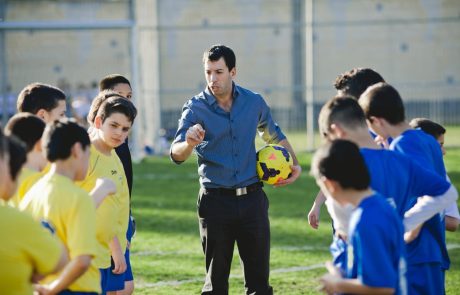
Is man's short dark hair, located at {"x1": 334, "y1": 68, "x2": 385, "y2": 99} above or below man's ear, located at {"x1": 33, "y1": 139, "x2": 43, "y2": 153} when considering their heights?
above

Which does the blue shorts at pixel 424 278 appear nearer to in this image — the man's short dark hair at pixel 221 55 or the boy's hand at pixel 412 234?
the boy's hand at pixel 412 234

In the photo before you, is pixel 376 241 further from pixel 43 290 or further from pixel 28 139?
pixel 28 139

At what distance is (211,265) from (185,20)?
3206 centimetres

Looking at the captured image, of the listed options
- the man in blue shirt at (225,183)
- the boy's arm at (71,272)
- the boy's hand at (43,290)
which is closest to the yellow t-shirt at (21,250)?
the boy's arm at (71,272)

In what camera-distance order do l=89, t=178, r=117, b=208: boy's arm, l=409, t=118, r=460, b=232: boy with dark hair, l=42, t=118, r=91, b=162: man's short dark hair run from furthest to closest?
l=409, t=118, r=460, b=232: boy with dark hair → l=89, t=178, r=117, b=208: boy's arm → l=42, t=118, r=91, b=162: man's short dark hair

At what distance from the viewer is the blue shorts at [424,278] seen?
5680mm

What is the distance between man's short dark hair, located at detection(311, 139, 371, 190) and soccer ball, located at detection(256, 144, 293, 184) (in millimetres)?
2739

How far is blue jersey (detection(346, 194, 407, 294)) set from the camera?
4.60 m

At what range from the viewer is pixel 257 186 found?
25.0 feet

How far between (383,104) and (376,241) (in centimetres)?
126

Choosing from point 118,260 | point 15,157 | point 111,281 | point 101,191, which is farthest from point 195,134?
point 15,157

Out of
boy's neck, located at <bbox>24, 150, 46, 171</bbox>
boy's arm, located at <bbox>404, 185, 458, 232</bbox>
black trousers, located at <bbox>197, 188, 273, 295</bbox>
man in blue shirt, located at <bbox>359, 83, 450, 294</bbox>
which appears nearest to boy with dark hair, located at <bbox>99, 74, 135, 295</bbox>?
black trousers, located at <bbox>197, 188, 273, 295</bbox>

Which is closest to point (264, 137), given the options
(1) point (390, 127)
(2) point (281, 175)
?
(2) point (281, 175)

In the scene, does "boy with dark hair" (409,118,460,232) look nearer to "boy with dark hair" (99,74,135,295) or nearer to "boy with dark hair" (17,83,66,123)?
"boy with dark hair" (99,74,135,295)
